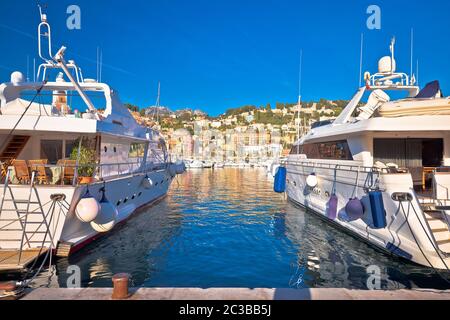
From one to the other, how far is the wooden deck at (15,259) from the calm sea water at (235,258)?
441mm

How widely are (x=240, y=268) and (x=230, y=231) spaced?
3.72 m

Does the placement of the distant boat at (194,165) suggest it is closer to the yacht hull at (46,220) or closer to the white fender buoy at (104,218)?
the yacht hull at (46,220)

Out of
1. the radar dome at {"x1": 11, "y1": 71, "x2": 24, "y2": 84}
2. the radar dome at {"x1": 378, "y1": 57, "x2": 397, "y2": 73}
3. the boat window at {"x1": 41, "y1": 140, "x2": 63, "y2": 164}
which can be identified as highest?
the radar dome at {"x1": 378, "y1": 57, "x2": 397, "y2": 73}

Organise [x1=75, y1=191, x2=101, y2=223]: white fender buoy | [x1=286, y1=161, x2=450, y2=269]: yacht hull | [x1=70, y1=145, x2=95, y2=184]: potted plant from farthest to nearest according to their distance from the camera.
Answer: [x1=70, y1=145, x2=95, y2=184]: potted plant, [x1=75, y1=191, x2=101, y2=223]: white fender buoy, [x1=286, y1=161, x2=450, y2=269]: yacht hull

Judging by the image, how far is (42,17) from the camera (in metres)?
9.39

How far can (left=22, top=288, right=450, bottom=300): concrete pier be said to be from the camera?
3793 millimetres

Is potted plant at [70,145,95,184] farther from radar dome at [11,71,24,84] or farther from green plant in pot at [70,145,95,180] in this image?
radar dome at [11,71,24,84]

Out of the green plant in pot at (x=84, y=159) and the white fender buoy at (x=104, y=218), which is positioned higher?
the green plant in pot at (x=84, y=159)

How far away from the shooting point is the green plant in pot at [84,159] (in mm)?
9273

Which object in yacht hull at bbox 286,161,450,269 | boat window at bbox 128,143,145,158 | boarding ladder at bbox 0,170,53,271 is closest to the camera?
yacht hull at bbox 286,161,450,269

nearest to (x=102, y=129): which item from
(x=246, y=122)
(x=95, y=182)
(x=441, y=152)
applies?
(x=95, y=182)

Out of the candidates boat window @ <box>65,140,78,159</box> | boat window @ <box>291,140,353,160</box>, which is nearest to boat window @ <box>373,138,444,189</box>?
boat window @ <box>291,140,353,160</box>

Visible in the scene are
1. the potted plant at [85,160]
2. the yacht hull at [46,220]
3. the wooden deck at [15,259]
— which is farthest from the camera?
the potted plant at [85,160]

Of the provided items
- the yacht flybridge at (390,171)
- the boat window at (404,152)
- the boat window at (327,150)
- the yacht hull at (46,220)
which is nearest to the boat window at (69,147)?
the yacht hull at (46,220)
